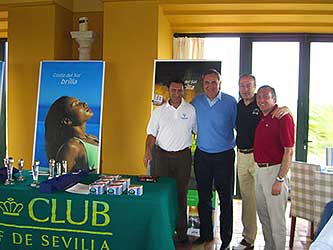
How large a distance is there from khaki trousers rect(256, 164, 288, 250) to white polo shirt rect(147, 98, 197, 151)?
2.54ft

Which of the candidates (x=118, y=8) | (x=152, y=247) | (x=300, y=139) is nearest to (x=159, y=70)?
(x=118, y=8)

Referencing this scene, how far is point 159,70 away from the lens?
3982mm

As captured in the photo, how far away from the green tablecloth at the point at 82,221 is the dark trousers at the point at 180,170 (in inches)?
37.6

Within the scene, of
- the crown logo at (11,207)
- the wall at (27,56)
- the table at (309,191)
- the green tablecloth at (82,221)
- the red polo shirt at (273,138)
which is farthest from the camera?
the wall at (27,56)

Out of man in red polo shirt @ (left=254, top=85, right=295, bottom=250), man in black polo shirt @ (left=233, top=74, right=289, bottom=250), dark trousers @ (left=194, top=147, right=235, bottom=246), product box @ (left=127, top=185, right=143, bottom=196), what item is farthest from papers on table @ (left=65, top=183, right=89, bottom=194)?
man in black polo shirt @ (left=233, top=74, right=289, bottom=250)

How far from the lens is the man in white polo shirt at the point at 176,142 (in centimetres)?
350

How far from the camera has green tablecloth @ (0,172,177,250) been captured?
2402 millimetres

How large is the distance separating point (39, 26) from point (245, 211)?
3.19m

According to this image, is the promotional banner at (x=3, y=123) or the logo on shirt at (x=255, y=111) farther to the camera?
the promotional banner at (x=3, y=123)

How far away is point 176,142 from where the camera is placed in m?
3.50

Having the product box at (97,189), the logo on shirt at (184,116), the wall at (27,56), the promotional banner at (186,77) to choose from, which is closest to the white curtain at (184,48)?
the promotional banner at (186,77)

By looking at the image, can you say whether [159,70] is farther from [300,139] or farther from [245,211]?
[300,139]

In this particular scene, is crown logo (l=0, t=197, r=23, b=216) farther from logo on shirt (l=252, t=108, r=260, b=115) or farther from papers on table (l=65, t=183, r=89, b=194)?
logo on shirt (l=252, t=108, r=260, b=115)

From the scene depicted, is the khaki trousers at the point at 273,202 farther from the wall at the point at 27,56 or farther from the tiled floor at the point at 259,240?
the wall at the point at 27,56
